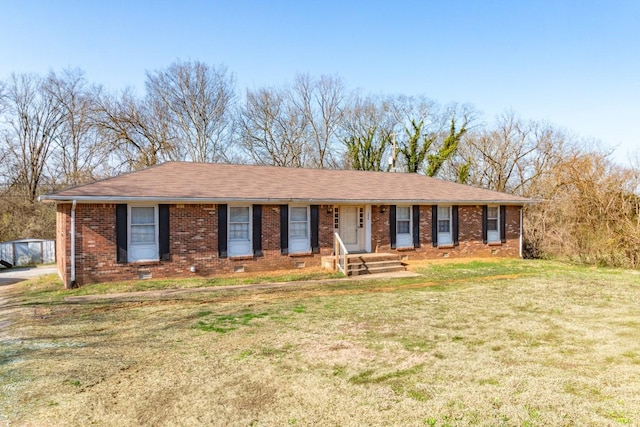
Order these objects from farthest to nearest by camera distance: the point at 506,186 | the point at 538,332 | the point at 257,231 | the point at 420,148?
1. the point at 420,148
2. the point at 506,186
3. the point at 257,231
4. the point at 538,332

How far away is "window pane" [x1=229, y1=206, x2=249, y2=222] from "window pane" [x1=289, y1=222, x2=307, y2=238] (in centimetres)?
160

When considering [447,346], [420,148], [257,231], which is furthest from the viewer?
[420,148]

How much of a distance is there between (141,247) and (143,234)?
1.25 ft

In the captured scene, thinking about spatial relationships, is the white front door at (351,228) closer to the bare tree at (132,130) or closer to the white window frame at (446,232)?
the white window frame at (446,232)

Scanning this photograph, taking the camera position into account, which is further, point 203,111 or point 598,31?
point 203,111

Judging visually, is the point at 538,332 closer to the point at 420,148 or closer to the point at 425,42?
the point at 425,42

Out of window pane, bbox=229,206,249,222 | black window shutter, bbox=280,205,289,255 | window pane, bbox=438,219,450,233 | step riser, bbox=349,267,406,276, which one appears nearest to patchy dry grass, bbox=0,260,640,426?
step riser, bbox=349,267,406,276

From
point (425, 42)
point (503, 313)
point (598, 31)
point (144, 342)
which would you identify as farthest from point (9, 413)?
point (598, 31)

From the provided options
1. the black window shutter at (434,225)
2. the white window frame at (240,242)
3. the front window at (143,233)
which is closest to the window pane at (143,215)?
the front window at (143,233)

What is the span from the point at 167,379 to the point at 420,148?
28913mm

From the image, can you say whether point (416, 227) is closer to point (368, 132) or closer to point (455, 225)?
point (455, 225)

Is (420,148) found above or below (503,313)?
above

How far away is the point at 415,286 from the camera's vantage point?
10.7 meters

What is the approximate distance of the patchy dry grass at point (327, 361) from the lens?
363 centimetres
